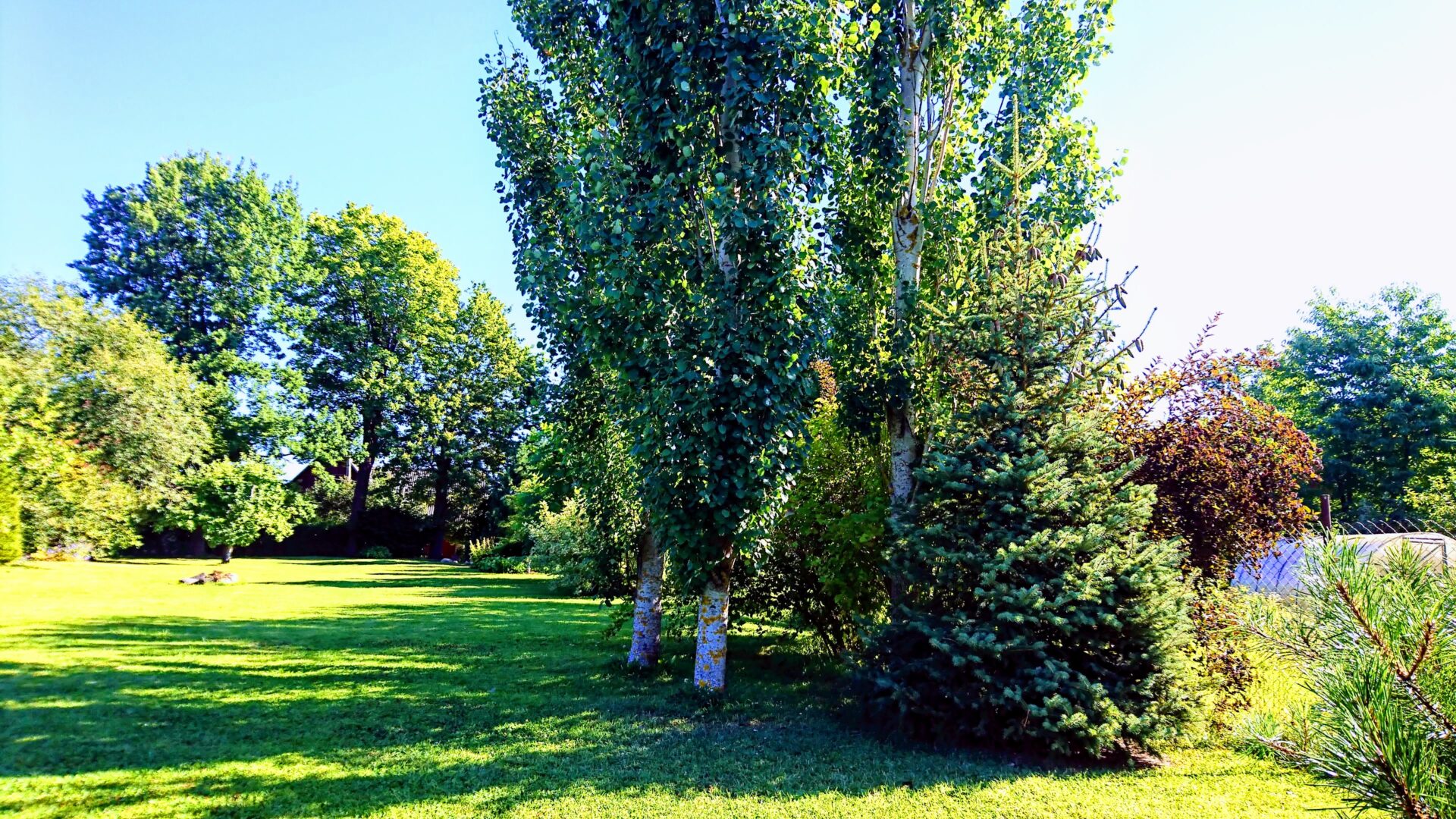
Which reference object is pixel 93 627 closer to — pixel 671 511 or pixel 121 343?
pixel 671 511

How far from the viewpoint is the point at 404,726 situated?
6074 mm

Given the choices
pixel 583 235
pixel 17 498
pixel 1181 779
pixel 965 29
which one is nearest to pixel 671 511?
pixel 583 235

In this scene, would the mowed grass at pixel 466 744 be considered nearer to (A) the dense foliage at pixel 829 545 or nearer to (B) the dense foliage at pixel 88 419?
(A) the dense foliage at pixel 829 545

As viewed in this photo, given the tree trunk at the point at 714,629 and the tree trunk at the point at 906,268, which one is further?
the tree trunk at the point at 906,268

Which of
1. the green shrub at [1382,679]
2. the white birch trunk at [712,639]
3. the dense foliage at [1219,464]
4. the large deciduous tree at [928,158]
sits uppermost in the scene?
the large deciduous tree at [928,158]

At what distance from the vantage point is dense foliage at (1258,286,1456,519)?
2047 cm

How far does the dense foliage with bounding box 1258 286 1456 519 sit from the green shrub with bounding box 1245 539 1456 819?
2418 centimetres

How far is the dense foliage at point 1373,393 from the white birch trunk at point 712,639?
Answer: 2193 cm

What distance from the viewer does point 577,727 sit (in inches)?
242

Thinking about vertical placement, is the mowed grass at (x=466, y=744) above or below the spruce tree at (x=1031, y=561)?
below

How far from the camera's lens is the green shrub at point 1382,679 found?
5.27ft

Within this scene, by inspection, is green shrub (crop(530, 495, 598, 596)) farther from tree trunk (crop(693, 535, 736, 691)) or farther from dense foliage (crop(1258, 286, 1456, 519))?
dense foliage (crop(1258, 286, 1456, 519))

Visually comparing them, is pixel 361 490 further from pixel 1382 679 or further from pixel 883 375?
pixel 1382 679

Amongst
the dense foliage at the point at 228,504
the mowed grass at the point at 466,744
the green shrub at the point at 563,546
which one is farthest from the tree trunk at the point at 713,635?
the dense foliage at the point at 228,504
